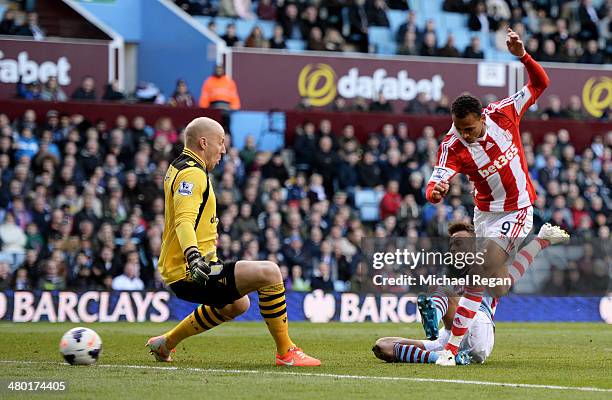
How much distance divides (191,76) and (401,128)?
4.71 metres

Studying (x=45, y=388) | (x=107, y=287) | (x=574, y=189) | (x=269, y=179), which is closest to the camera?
(x=45, y=388)

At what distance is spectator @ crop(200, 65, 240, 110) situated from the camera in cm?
2338

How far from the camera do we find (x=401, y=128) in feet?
81.3

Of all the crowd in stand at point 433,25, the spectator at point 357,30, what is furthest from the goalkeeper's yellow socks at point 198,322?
the spectator at point 357,30

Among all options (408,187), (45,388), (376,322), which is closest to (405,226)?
(408,187)

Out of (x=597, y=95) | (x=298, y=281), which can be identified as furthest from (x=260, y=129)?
(x=597, y=95)

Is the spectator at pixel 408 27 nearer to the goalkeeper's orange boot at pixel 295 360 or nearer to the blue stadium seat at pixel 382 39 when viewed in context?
the blue stadium seat at pixel 382 39

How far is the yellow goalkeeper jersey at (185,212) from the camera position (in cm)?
973

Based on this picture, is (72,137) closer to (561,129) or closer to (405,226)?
(405,226)

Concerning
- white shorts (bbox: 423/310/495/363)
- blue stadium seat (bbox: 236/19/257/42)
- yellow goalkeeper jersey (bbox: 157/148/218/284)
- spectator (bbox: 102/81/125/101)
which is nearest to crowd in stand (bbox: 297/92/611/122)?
blue stadium seat (bbox: 236/19/257/42)

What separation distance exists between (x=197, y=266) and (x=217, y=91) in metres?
14.3

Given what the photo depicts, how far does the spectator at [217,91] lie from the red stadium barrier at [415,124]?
151 centimetres

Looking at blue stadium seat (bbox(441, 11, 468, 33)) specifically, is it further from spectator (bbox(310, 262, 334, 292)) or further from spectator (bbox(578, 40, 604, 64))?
spectator (bbox(310, 262, 334, 292))

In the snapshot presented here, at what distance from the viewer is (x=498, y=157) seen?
1077cm
